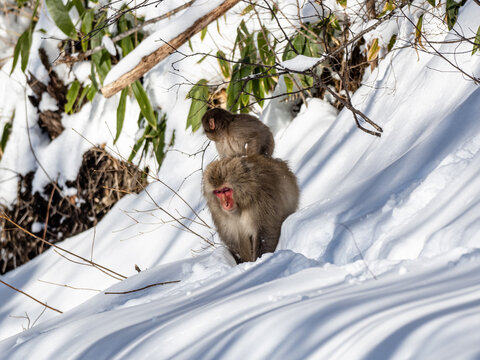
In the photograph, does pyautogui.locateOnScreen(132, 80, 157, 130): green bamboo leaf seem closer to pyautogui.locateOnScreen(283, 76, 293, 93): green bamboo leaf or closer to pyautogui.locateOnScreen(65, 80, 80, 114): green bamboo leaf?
pyautogui.locateOnScreen(65, 80, 80, 114): green bamboo leaf

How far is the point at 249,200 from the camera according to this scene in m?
3.42

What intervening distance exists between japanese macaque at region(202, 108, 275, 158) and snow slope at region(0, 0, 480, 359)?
0.48 metres

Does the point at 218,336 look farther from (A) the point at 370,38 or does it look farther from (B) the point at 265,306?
(A) the point at 370,38

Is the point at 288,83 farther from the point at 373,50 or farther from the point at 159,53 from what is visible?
the point at 159,53

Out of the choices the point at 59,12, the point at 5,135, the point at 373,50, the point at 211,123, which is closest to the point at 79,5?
the point at 59,12

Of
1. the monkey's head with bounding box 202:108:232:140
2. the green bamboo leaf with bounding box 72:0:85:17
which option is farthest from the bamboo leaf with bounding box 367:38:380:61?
the green bamboo leaf with bounding box 72:0:85:17

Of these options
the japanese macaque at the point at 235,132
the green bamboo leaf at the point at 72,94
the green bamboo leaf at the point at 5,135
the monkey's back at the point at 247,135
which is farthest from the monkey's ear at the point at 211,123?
the green bamboo leaf at the point at 5,135

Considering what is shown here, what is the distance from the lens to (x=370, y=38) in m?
5.24

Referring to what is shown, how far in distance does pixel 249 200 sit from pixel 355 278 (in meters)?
1.66

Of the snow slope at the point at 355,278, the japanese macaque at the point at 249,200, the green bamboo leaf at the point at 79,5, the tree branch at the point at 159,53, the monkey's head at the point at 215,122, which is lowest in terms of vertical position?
the snow slope at the point at 355,278

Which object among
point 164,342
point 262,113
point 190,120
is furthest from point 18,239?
point 164,342

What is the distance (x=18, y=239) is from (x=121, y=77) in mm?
3941

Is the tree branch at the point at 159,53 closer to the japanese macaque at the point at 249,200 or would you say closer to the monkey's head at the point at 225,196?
the japanese macaque at the point at 249,200

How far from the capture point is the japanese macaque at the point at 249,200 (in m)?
3.36
